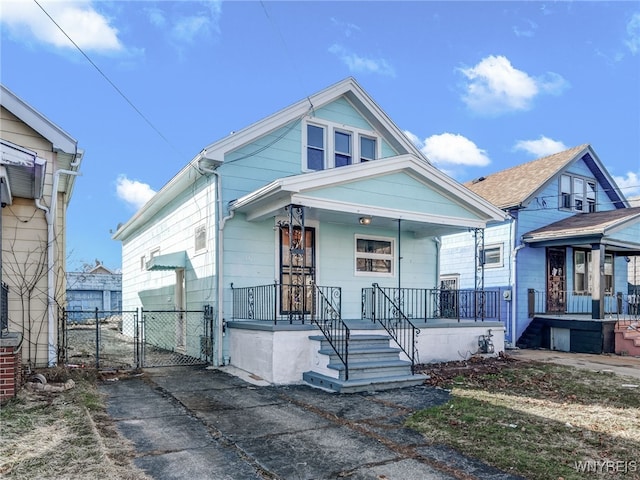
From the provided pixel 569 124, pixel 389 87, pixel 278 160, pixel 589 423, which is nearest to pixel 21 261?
pixel 278 160

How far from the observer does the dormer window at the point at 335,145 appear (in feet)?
36.2

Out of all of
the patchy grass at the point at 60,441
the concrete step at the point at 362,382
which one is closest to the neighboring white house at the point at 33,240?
the patchy grass at the point at 60,441

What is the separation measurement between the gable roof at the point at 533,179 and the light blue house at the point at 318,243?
466 centimetres

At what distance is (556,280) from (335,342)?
36.8 feet

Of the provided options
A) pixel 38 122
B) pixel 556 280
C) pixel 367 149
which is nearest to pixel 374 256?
pixel 367 149

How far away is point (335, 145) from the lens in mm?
11367

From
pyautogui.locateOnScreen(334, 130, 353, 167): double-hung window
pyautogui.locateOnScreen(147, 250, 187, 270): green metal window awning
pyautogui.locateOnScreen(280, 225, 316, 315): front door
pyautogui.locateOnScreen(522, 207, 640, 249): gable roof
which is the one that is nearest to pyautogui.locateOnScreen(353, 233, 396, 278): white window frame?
pyautogui.locateOnScreen(280, 225, 316, 315): front door

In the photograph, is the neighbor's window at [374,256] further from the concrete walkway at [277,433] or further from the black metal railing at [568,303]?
the black metal railing at [568,303]

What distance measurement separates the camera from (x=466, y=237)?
16.7 meters

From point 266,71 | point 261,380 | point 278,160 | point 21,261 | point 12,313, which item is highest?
point 266,71

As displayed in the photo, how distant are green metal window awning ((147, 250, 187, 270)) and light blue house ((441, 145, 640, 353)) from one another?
828cm

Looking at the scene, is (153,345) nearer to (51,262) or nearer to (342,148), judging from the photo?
(51,262)

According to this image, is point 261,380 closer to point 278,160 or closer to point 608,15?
point 278,160

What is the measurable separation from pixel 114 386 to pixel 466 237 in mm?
12941
